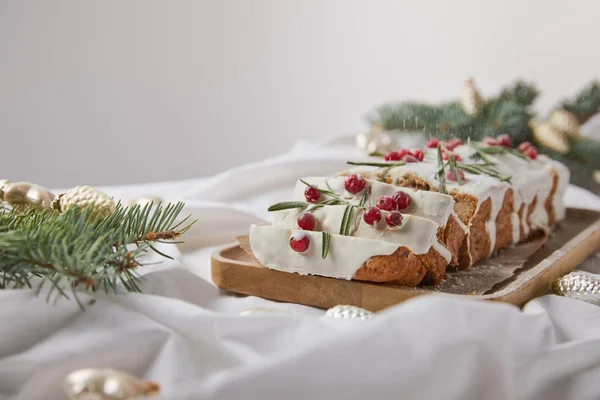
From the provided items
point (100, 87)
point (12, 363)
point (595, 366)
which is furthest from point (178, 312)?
point (100, 87)

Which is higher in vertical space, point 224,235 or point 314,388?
point 314,388

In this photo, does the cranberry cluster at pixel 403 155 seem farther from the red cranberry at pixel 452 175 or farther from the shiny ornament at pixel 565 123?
the shiny ornament at pixel 565 123

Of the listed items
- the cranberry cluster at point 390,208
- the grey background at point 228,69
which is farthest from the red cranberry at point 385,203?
the grey background at point 228,69

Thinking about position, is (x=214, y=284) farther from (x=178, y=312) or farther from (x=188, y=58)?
(x=188, y=58)

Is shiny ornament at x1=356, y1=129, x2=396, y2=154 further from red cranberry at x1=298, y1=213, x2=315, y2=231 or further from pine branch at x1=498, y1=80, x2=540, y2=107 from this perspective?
red cranberry at x1=298, y1=213, x2=315, y2=231

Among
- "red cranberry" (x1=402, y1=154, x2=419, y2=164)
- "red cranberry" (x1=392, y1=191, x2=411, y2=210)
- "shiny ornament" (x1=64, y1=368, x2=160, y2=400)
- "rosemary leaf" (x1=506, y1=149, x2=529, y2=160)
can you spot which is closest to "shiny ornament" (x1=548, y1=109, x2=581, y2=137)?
"rosemary leaf" (x1=506, y1=149, x2=529, y2=160)

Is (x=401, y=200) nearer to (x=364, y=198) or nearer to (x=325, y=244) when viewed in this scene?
(x=364, y=198)
